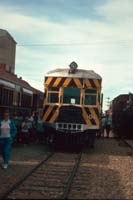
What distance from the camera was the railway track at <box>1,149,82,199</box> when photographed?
9820 mm

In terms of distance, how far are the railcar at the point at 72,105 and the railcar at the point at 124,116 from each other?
13955mm

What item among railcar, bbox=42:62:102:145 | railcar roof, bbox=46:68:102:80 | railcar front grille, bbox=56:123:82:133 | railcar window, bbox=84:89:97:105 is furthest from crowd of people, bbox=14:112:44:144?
railcar window, bbox=84:89:97:105

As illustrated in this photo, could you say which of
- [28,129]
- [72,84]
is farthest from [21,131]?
[72,84]

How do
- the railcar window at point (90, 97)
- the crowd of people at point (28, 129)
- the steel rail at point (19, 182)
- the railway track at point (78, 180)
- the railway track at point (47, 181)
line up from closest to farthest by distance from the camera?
the steel rail at point (19, 182) → the railway track at point (47, 181) → the railway track at point (78, 180) → the railcar window at point (90, 97) → the crowd of people at point (28, 129)

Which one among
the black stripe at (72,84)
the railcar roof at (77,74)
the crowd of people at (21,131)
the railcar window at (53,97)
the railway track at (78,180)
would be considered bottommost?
the railway track at (78,180)

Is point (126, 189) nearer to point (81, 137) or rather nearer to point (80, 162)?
point (80, 162)

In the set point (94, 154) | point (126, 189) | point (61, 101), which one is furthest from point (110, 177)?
point (61, 101)

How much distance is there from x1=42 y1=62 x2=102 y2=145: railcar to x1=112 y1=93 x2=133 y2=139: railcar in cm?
1396

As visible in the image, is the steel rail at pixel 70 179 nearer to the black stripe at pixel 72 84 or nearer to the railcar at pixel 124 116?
the black stripe at pixel 72 84

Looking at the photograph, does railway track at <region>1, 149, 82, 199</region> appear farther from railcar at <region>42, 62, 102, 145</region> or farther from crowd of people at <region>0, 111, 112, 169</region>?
railcar at <region>42, 62, 102, 145</region>

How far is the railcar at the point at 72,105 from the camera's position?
65.3ft

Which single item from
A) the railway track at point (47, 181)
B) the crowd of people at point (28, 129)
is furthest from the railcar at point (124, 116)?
the railway track at point (47, 181)

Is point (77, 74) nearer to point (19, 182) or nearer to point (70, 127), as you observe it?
point (70, 127)

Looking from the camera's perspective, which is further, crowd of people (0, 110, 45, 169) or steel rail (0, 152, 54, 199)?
crowd of people (0, 110, 45, 169)
